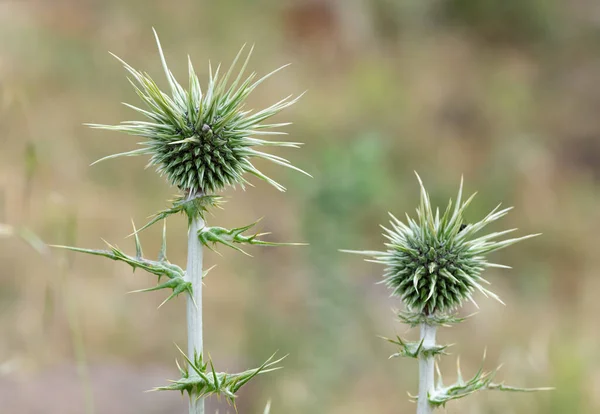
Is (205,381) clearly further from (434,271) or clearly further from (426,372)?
(434,271)

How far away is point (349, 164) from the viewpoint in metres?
6.84

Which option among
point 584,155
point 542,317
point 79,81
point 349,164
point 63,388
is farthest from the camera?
point 584,155

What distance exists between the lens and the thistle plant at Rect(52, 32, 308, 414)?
7.22 feet

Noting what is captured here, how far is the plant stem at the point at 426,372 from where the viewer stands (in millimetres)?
2242

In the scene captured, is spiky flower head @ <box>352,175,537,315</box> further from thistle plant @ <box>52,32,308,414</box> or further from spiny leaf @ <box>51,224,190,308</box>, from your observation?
spiny leaf @ <box>51,224,190,308</box>

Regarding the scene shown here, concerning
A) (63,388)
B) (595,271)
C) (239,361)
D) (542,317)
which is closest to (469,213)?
(542,317)

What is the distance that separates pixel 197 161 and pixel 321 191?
4.61 m

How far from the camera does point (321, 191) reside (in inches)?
271

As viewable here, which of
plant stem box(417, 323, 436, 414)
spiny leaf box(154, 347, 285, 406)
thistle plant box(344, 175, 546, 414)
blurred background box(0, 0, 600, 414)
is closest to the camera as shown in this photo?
spiny leaf box(154, 347, 285, 406)

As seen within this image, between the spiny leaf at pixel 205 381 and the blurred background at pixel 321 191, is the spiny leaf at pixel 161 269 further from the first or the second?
the blurred background at pixel 321 191

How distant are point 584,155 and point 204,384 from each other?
1484cm

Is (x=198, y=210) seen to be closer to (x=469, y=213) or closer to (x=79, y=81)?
(x=469, y=213)

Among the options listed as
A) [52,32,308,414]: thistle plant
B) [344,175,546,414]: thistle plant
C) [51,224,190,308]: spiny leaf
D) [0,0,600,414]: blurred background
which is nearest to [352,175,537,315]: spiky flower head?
[344,175,546,414]: thistle plant

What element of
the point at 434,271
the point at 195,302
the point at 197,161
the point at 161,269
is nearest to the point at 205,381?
the point at 195,302
